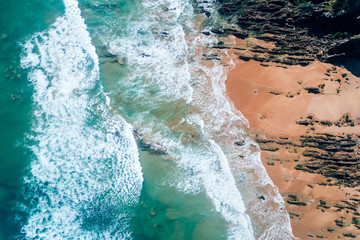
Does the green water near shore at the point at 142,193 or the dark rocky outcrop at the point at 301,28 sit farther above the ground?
the dark rocky outcrop at the point at 301,28

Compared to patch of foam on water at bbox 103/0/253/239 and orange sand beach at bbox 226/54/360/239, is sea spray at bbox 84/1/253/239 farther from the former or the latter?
orange sand beach at bbox 226/54/360/239

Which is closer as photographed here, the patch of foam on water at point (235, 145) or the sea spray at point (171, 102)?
the patch of foam on water at point (235, 145)

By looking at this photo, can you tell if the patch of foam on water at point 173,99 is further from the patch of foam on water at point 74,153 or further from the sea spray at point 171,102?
the patch of foam on water at point 74,153

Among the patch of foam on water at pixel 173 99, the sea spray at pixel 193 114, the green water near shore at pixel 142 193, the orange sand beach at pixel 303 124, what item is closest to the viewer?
the green water near shore at pixel 142 193

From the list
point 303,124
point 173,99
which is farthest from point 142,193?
point 303,124

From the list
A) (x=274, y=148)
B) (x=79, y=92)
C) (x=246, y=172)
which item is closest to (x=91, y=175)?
(x=79, y=92)

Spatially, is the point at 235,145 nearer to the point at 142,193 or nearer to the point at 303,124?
the point at 303,124

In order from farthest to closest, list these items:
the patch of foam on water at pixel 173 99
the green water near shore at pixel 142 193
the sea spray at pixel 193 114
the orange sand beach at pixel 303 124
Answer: the patch of foam on water at pixel 173 99 → the sea spray at pixel 193 114 → the orange sand beach at pixel 303 124 → the green water near shore at pixel 142 193

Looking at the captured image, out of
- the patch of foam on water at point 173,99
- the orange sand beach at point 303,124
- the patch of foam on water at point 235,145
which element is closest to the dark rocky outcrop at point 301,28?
the orange sand beach at point 303,124
